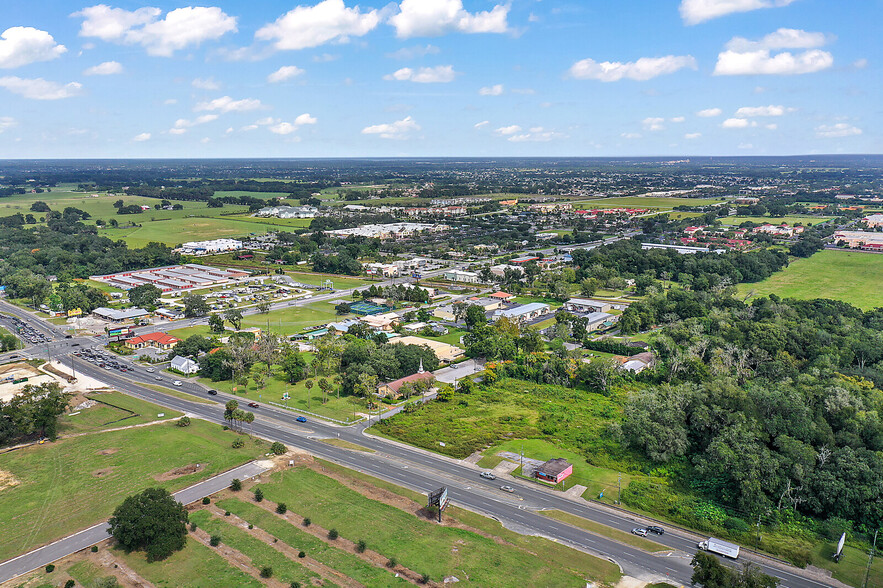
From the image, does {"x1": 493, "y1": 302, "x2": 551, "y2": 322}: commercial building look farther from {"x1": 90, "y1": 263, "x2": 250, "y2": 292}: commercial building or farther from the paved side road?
{"x1": 90, "y1": 263, "x2": 250, "y2": 292}: commercial building

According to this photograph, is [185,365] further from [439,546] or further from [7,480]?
[439,546]

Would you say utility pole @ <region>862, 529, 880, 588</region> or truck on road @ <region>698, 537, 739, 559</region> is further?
truck on road @ <region>698, 537, 739, 559</region>

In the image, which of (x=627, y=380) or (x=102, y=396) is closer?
(x=102, y=396)

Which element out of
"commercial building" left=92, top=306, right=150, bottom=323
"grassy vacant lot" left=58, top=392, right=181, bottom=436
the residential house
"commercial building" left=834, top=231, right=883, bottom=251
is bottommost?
"grassy vacant lot" left=58, top=392, right=181, bottom=436

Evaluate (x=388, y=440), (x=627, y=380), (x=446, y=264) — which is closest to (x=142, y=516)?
(x=388, y=440)

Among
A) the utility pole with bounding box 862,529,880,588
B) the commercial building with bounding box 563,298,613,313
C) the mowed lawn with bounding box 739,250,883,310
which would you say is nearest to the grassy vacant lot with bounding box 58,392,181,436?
the utility pole with bounding box 862,529,880,588

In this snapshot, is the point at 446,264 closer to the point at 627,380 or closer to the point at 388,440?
the point at 627,380
